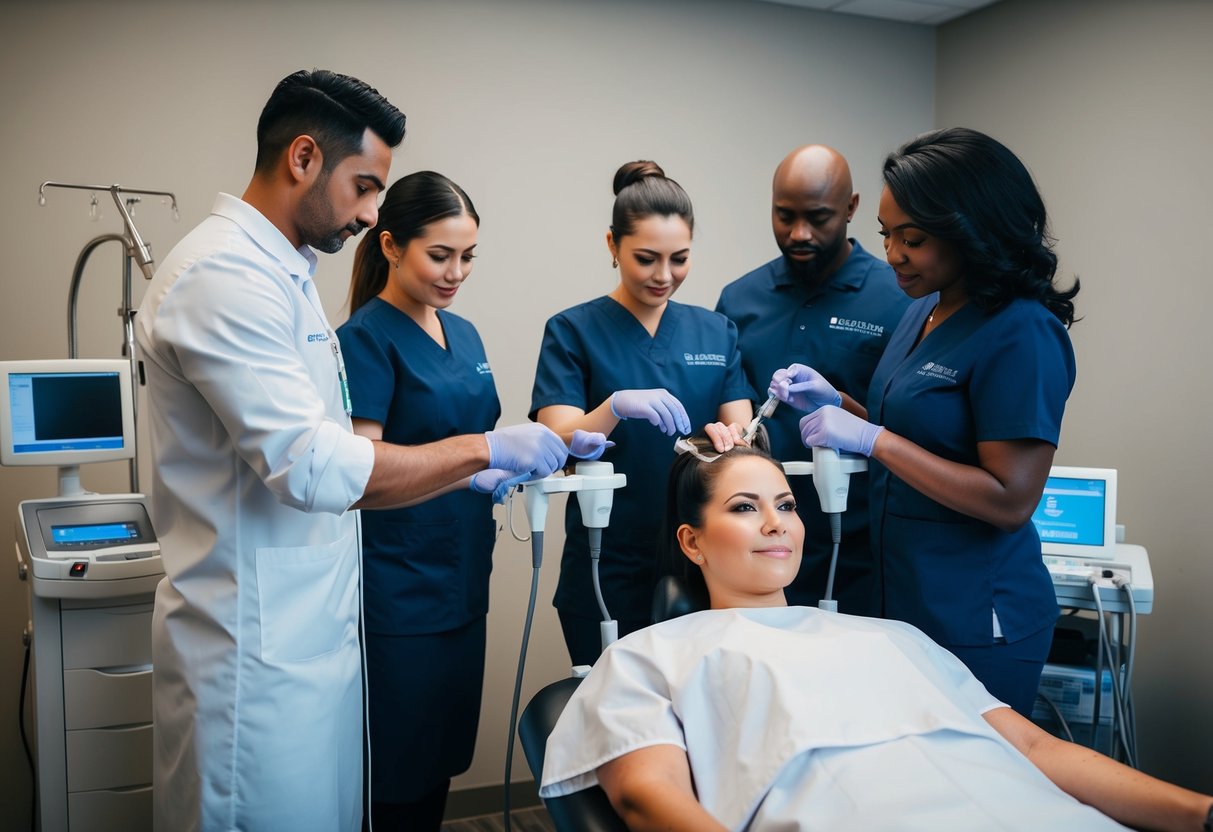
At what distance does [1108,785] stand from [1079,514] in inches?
58.0

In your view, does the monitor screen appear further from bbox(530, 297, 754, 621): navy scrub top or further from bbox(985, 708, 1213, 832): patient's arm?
bbox(985, 708, 1213, 832): patient's arm

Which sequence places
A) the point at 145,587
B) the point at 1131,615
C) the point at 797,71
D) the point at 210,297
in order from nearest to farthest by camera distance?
the point at 210,297 < the point at 145,587 < the point at 1131,615 < the point at 797,71

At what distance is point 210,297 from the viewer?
1.30 meters

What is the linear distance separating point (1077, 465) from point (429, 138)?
226 centimetres

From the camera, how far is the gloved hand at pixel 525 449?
1.53m

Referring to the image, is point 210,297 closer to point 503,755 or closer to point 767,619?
point 767,619

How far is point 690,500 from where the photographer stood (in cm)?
179

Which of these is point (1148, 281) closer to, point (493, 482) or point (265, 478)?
point (493, 482)

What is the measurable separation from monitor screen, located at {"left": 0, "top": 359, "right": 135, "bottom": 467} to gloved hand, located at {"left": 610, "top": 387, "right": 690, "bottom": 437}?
1193 mm

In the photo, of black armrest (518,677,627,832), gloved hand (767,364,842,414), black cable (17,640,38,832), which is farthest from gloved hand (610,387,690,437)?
black cable (17,640,38,832)

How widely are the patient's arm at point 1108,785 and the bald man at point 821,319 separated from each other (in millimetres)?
610

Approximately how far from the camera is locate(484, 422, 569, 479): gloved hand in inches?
60.1

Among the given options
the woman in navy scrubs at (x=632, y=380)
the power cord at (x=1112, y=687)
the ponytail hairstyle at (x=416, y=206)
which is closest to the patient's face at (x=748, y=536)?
the woman in navy scrubs at (x=632, y=380)

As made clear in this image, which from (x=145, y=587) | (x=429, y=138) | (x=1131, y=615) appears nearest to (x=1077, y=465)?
(x=1131, y=615)
